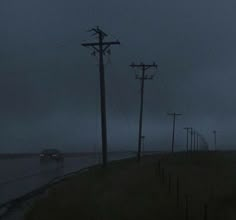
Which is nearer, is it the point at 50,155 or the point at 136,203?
the point at 136,203

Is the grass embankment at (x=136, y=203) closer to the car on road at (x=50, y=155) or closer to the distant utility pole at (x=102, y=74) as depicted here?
the distant utility pole at (x=102, y=74)

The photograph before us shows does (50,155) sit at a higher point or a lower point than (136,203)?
lower

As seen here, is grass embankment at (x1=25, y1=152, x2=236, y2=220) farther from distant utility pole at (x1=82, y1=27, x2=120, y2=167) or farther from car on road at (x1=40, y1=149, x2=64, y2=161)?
car on road at (x1=40, y1=149, x2=64, y2=161)

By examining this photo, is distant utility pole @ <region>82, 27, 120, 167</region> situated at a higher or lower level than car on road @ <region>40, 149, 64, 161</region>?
higher

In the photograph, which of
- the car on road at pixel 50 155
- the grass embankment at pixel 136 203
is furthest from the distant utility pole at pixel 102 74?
the car on road at pixel 50 155

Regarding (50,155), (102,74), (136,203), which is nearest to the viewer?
(136,203)

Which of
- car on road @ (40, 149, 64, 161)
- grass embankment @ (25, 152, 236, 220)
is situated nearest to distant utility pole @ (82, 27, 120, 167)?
grass embankment @ (25, 152, 236, 220)

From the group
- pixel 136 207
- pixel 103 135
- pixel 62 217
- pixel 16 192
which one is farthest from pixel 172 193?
pixel 103 135

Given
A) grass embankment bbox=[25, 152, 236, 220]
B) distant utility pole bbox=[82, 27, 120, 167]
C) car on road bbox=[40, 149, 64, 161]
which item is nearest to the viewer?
grass embankment bbox=[25, 152, 236, 220]

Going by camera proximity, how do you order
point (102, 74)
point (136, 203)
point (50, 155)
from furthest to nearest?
point (50, 155)
point (102, 74)
point (136, 203)

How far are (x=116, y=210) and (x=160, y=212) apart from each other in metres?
1.31

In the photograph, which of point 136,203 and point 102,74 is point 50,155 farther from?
point 136,203

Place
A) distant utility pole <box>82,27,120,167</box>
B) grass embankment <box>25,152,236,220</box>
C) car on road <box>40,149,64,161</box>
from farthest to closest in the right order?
car on road <box>40,149,64,161</box>
distant utility pole <box>82,27,120,167</box>
grass embankment <box>25,152,236,220</box>

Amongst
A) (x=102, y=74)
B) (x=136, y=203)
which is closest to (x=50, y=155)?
(x=102, y=74)
